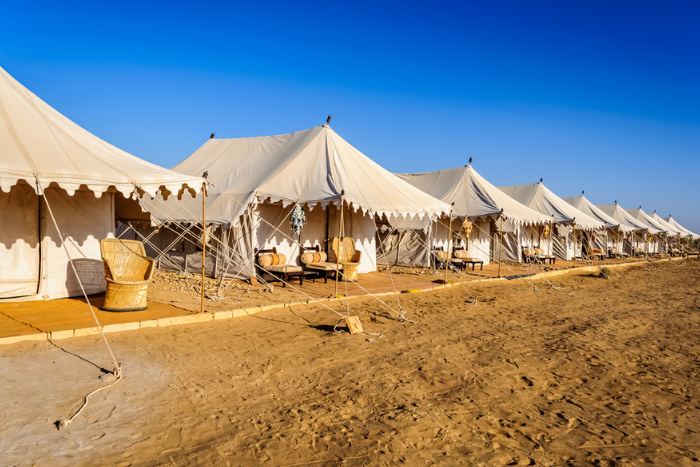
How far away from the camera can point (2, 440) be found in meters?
2.49

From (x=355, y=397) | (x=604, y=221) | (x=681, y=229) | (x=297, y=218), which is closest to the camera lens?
(x=355, y=397)

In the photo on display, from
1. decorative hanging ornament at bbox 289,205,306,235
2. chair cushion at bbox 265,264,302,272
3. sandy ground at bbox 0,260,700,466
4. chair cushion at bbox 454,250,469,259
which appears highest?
decorative hanging ornament at bbox 289,205,306,235

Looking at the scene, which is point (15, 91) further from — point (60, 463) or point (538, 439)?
point (538, 439)

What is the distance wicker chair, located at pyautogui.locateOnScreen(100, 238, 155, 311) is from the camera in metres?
5.80

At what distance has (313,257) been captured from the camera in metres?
10.4

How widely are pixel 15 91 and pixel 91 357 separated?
15.0 feet

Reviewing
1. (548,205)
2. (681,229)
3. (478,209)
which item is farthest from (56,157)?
(681,229)

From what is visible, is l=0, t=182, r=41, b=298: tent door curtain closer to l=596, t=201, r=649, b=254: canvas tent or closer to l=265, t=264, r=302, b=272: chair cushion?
l=265, t=264, r=302, b=272: chair cushion

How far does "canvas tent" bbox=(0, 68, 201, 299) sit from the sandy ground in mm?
2134

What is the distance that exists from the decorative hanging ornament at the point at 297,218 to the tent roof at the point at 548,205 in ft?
42.6

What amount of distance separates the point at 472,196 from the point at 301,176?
25.8ft

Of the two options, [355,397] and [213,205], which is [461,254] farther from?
[355,397]

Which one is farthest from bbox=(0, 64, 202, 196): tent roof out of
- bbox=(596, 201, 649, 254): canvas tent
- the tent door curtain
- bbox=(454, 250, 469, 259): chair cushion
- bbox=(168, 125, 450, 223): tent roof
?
bbox=(596, 201, 649, 254): canvas tent

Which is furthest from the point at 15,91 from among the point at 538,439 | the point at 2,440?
the point at 538,439
